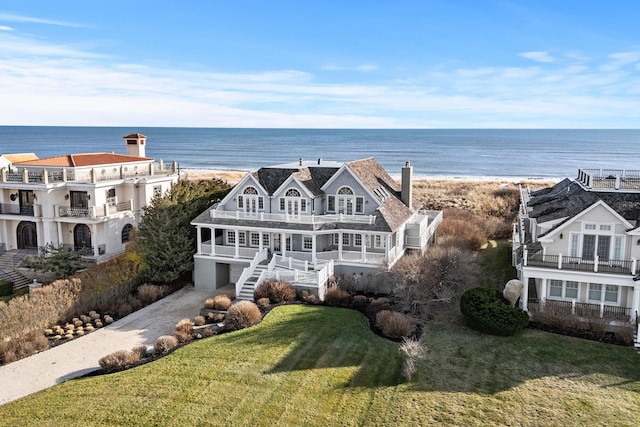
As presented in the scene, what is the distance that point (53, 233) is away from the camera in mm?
36094

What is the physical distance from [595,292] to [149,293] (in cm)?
2247

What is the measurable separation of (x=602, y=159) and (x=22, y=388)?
6282 inches

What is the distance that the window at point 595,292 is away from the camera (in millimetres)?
→ 24906

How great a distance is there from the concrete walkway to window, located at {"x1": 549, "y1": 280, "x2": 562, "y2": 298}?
17.3m

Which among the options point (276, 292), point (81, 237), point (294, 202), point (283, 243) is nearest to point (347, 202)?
point (294, 202)

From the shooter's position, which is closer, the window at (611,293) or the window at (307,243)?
the window at (611,293)

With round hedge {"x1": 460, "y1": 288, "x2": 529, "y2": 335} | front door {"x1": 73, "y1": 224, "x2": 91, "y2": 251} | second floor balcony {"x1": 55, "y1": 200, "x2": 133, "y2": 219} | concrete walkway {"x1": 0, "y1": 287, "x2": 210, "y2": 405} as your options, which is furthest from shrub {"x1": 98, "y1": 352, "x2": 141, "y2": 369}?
front door {"x1": 73, "y1": 224, "x2": 91, "y2": 251}

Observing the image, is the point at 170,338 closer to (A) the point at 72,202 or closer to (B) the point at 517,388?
(B) the point at 517,388

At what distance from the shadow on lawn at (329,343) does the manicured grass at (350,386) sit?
7 cm

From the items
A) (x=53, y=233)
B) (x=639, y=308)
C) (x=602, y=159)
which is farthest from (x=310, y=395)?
(x=602, y=159)

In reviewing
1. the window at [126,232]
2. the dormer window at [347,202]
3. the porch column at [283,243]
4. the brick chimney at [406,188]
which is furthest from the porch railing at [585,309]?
the window at [126,232]

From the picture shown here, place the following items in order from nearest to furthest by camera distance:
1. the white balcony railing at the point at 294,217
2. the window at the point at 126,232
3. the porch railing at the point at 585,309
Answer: the porch railing at the point at 585,309, the white balcony railing at the point at 294,217, the window at the point at 126,232

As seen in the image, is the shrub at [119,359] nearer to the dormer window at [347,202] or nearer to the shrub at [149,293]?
the shrub at [149,293]

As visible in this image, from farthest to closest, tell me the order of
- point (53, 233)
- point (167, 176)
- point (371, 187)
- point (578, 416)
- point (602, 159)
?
point (602, 159), point (167, 176), point (53, 233), point (371, 187), point (578, 416)
